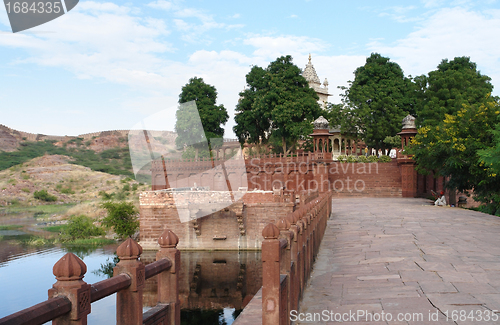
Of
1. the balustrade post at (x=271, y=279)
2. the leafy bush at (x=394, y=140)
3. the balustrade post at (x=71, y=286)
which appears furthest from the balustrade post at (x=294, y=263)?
the leafy bush at (x=394, y=140)

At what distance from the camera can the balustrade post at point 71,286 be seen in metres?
2.08

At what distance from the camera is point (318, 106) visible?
34.5 metres

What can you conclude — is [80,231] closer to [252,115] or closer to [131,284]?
[252,115]

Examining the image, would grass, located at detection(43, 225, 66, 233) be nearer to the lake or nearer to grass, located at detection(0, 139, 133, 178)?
the lake

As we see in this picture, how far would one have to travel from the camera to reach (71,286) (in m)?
2.11

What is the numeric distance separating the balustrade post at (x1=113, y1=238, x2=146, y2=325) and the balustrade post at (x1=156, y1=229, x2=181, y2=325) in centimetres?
60

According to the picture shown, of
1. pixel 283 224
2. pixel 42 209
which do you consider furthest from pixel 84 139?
pixel 283 224

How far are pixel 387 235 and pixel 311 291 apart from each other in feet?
16.9

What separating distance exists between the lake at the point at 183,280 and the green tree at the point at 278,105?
13.7 m

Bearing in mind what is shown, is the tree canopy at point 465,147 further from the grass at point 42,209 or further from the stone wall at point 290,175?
the grass at point 42,209

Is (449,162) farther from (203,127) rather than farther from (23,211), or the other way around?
(23,211)

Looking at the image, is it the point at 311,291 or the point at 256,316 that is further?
the point at 311,291

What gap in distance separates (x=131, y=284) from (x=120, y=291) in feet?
0.34

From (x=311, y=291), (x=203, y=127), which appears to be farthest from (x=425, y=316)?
(x=203, y=127)
